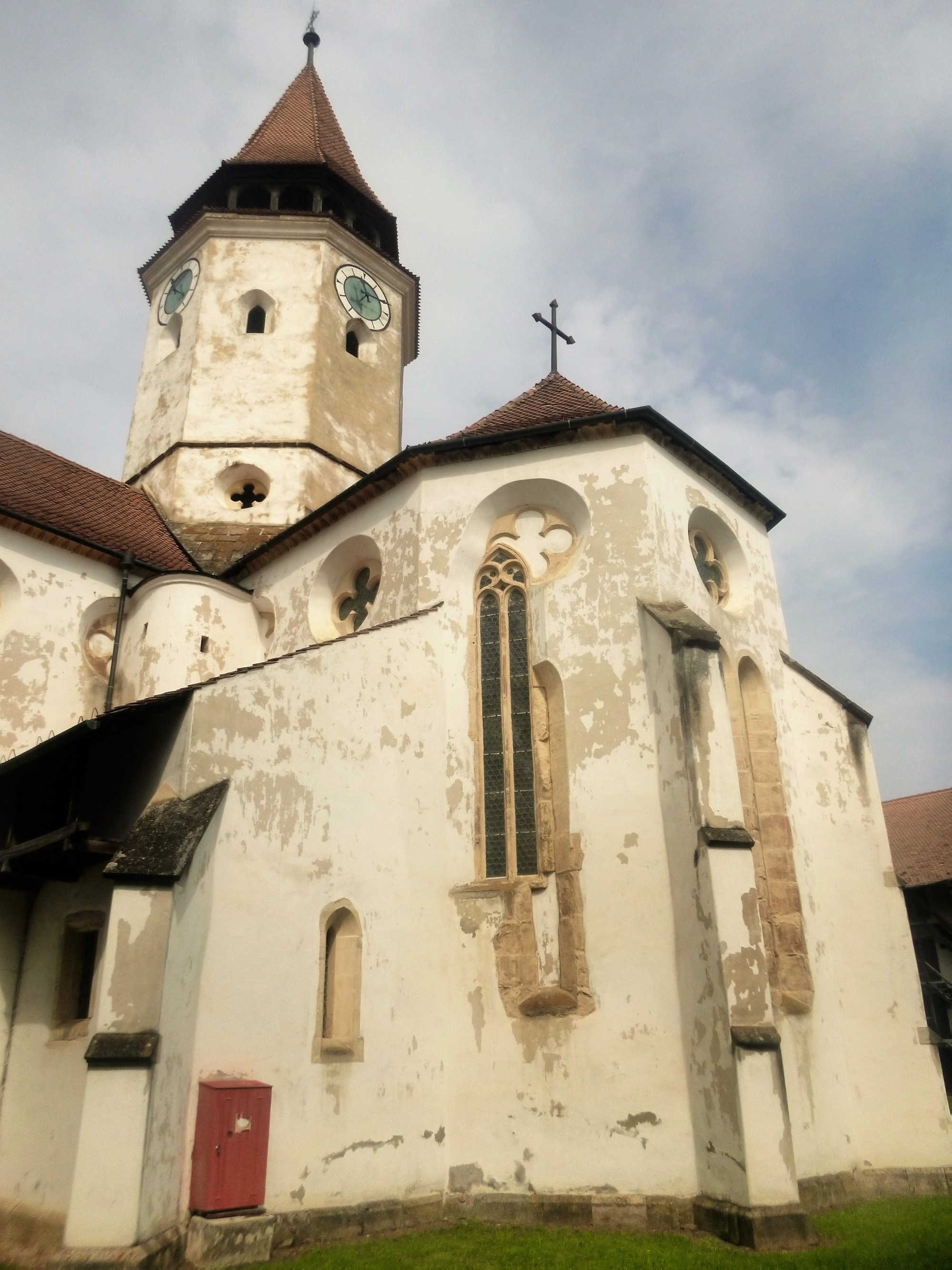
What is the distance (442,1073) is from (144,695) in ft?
22.1

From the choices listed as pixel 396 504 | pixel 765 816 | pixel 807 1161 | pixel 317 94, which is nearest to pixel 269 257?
pixel 317 94

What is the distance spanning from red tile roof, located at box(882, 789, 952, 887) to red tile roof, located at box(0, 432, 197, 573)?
15.5 m

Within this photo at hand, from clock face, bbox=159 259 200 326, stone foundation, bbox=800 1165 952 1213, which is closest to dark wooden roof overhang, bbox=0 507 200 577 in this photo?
clock face, bbox=159 259 200 326

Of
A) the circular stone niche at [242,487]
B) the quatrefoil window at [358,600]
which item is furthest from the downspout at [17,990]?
the circular stone niche at [242,487]

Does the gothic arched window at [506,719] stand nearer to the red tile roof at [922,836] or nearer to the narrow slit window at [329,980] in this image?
the narrow slit window at [329,980]

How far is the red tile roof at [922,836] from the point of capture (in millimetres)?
22109

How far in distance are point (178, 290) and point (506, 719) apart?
1430 cm

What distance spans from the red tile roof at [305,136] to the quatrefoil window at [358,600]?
12.1m

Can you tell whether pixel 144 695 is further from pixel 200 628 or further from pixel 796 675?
pixel 796 675

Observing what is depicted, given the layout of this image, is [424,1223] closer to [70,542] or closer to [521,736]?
[521,736]

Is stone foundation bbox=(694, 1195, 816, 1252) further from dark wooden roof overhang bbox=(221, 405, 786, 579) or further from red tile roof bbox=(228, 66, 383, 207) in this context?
red tile roof bbox=(228, 66, 383, 207)

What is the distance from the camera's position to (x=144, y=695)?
13.7 metres

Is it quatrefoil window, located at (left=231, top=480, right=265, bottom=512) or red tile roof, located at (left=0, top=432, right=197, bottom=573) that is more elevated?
quatrefoil window, located at (left=231, top=480, right=265, bottom=512)

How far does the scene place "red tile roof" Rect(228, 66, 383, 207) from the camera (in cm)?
2181
